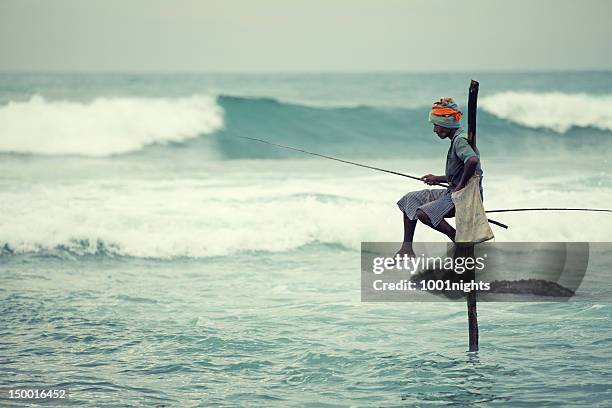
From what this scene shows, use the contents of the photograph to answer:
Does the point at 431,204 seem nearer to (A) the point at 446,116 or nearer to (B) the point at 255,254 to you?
(A) the point at 446,116

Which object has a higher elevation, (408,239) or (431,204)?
(431,204)

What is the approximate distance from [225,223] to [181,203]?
5.95 ft

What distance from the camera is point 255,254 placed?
489 inches

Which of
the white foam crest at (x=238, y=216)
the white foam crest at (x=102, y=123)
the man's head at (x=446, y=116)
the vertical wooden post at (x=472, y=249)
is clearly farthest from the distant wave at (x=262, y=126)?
the man's head at (x=446, y=116)

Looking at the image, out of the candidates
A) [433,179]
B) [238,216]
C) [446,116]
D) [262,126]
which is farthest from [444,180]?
[262,126]

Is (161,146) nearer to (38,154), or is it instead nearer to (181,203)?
(38,154)

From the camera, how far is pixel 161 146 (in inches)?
900

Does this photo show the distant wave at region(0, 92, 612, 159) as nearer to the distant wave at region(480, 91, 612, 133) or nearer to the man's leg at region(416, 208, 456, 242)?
the distant wave at region(480, 91, 612, 133)

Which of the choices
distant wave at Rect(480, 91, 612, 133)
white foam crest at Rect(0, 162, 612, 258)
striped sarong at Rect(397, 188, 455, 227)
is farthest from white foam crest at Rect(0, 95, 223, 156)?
striped sarong at Rect(397, 188, 455, 227)

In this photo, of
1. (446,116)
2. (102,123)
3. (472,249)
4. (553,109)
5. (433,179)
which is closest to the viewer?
(446,116)

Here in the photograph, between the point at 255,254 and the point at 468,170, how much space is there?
21.4ft

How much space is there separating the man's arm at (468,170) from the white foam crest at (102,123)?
16338 millimetres

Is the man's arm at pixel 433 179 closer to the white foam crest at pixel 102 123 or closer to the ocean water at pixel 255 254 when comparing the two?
the ocean water at pixel 255 254

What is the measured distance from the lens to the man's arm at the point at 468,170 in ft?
20.2
